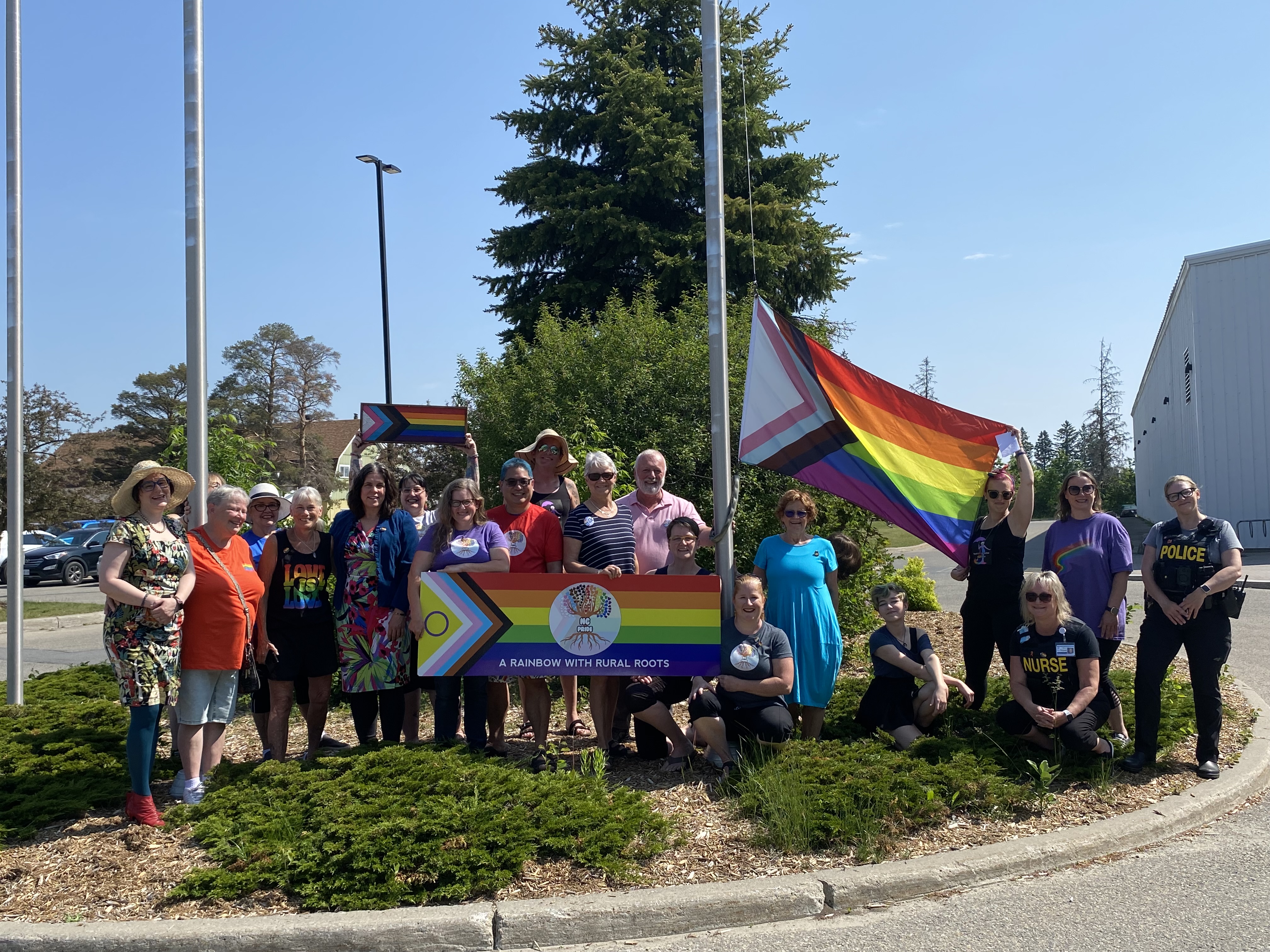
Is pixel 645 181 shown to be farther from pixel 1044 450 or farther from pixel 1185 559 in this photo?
pixel 1044 450

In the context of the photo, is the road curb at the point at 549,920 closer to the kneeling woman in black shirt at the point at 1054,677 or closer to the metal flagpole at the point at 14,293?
the kneeling woman in black shirt at the point at 1054,677

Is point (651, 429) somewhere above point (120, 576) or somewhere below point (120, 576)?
above

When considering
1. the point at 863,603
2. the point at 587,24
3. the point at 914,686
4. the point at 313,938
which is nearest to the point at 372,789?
the point at 313,938

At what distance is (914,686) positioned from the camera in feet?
21.1

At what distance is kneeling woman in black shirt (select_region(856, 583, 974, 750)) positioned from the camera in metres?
6.24

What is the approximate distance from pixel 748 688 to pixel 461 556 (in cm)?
183

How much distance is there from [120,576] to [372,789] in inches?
66.4

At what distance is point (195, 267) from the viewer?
21.4 ft

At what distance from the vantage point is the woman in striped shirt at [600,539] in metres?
6.14

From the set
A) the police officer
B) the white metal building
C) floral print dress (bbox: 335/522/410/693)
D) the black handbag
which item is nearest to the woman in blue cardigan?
floral print dress (bbox: 335/522/410/693)

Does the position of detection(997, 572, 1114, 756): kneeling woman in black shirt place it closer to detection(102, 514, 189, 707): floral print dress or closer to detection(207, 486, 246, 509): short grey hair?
detection(207, 486, 246, 509): short grey hair

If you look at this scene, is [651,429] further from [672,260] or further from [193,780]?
[672,260]

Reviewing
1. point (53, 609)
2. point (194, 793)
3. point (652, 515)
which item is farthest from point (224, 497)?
point (53, 609)

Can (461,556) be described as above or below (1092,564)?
above
